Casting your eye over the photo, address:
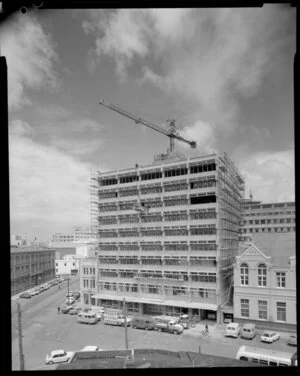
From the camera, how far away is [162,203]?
37.2 ft

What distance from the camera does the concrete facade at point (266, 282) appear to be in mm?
8484

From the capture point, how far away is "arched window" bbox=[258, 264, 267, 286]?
8914mm

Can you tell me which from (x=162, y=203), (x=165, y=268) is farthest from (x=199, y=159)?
(x=165, y=268)

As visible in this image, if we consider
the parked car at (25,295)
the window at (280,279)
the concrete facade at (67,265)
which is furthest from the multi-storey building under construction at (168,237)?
the concrete facade at (67,265)

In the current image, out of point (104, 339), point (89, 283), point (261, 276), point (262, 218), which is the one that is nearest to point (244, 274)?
point (261, 276)

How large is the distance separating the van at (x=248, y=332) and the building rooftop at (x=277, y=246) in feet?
6.10

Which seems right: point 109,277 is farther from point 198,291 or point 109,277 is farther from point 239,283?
point 239,283

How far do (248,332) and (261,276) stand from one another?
5.25 ft

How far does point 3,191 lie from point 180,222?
32.3 ft

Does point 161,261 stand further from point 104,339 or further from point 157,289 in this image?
point 104,339

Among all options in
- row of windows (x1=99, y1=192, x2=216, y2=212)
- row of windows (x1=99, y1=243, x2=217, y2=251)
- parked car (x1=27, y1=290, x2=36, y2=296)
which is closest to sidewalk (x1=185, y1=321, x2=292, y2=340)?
row of windows (x1=99, y1=243, x2=217, y2=251)

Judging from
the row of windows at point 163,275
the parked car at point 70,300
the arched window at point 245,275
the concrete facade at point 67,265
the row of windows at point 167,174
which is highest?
the row of windows at point 167,174

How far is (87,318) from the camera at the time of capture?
33.4 ft

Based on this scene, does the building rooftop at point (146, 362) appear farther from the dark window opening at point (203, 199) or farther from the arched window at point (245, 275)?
the dark window opening at point (203, 199)
